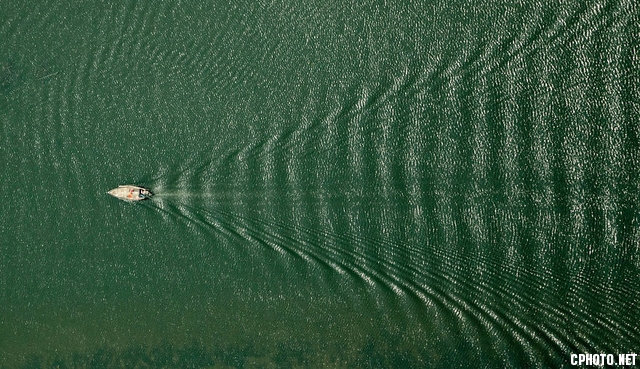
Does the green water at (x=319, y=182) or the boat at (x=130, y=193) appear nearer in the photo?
the green water at (x=319, y=182)

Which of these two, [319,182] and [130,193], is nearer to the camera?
[319,182]

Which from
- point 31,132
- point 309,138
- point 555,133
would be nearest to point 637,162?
point 555,133

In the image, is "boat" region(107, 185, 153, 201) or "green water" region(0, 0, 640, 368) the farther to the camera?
"boat" region(107, 185, 153, 201)

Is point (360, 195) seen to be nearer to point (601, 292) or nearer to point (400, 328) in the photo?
point (400, 328)
